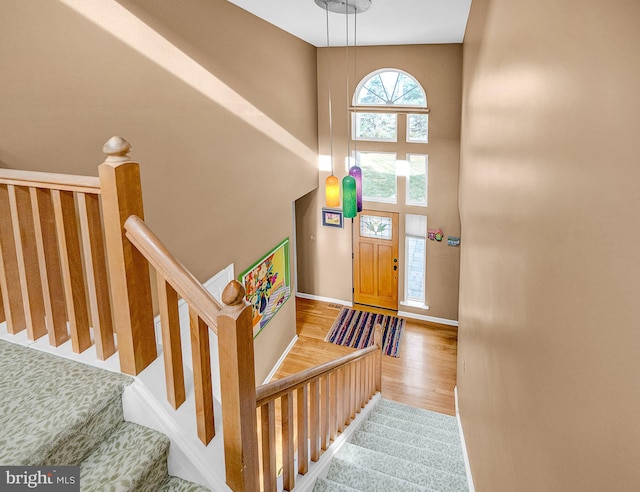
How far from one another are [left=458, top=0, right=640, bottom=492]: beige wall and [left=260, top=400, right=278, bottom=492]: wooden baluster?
1.02 metres

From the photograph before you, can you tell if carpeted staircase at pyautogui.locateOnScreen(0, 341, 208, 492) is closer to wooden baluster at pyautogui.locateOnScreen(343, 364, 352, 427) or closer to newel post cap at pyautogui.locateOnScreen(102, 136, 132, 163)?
newel post cap at pyautogui.locateOnScreen(102, 136, 132, 163)

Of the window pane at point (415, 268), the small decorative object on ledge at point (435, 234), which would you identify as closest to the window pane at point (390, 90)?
the small decorative object on ledge at point (435, 234)

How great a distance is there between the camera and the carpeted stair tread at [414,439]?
163 inches

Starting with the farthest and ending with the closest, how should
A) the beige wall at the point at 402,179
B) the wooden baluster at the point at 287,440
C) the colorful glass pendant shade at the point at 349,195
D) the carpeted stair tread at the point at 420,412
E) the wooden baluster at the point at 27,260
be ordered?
1. the beige wall at the point at 402,179
2. the carpeted stair tread at the point at 420,412
3. the colorful glass pendant shade at the point at 349,195
4. the wooden baluster at the point at 287,440
5. the wooden baluster at the point at 27,260

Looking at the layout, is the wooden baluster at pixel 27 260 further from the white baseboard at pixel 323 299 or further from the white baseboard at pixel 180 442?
the white baseboard at pixel 323 299

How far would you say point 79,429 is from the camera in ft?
Result: 5.32

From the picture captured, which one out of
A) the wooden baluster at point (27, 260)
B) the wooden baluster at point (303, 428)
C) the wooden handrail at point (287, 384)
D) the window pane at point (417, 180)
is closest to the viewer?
the wooden baluster at point (27, 260)

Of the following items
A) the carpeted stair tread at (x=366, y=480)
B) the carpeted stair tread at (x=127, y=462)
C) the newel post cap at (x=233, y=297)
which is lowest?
the carpeted stair tread at (x=366, y=480)

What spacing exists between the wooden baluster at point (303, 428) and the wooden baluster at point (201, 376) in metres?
0.94

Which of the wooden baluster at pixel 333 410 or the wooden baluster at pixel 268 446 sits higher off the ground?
the wooden baluster at pixel 268 446

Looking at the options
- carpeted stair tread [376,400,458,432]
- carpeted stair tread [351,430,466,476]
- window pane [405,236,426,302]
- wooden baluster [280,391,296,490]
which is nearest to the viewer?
wooden baluster [280,391,296,490]

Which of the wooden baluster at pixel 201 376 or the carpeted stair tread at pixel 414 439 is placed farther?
the carpeted stair tread at pixel 414 439

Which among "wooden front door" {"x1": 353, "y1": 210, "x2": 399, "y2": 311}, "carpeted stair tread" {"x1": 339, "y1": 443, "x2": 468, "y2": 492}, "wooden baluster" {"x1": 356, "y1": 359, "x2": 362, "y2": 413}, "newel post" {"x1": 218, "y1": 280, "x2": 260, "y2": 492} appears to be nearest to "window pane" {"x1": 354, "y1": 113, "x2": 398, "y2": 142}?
"wooden front door" {"x1": 353, "y1": 210, "x2": 399, "y2": 311}

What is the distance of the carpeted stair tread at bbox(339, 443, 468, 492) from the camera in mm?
3385
